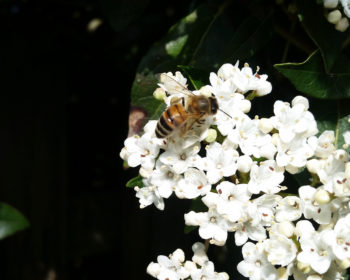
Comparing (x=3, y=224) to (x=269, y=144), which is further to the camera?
(x=3, y=224)

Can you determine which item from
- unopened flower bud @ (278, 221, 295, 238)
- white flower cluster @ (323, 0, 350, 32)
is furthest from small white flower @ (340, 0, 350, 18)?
unopened flower bud @ (278, 221, 295, 238)

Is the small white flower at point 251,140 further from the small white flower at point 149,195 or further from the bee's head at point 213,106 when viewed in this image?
the small white flower at point 149,195

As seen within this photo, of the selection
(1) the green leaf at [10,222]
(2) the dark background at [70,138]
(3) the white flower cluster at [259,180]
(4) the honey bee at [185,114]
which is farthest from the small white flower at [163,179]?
(2) the dark background at [70,138]

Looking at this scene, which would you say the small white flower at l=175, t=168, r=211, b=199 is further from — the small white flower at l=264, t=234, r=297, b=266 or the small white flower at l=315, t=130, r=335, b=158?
the small white flower at l=315, t=130, r=335, b=158

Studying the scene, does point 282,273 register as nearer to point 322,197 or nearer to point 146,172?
point 322,197

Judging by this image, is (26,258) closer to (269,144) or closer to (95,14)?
(95,14)

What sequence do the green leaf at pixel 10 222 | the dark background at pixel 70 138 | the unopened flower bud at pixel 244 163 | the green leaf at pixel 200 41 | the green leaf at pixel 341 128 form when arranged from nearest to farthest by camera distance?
the unopened flower bud at pixel 244 163, the green leaf at pixel 341 128, the green leaf at pixel 200 41, the green leaf at pixel 10 222, the dark background at pixel 70 138

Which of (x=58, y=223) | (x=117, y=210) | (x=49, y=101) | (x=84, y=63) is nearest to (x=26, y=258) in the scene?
(x=58, y=223)
